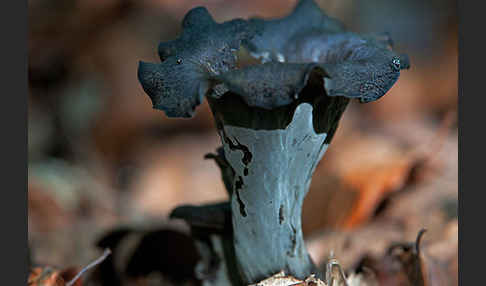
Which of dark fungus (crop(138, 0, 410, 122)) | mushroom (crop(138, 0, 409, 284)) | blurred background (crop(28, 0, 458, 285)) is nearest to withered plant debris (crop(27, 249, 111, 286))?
blurred background (crop(28, 0, 458, 285))

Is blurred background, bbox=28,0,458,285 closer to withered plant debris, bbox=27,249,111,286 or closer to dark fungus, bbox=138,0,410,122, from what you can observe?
withered plant debris, bbox=27,249,111,286

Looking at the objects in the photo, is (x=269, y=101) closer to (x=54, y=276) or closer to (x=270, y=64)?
(x=270, y=64)

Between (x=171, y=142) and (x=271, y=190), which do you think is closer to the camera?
(x=271, y=190)

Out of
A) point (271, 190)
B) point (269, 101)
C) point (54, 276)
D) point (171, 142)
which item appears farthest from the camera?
point (171, 142)

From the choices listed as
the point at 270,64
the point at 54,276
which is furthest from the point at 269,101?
the point at 54,276

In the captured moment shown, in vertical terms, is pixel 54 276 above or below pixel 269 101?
below

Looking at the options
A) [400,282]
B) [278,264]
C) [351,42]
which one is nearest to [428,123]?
[400,282]
